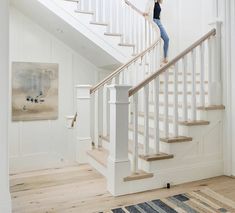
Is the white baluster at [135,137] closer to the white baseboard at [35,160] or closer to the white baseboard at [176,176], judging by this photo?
the white baseboard at [176,176]

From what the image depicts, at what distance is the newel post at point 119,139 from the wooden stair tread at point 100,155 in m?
0.48

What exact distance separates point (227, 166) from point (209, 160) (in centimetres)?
26

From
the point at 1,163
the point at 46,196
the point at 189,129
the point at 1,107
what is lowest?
the point at 46,196

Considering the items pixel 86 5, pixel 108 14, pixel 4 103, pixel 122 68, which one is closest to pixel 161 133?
pixel 122 68

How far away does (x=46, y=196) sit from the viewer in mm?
2570

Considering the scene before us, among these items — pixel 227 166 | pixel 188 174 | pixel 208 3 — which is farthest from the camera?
pixel 208 3

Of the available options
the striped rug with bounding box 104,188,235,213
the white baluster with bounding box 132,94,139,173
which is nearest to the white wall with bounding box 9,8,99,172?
the white baluster with bounding box 132,94,139,173

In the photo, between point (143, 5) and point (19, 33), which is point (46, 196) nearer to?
point (19, 33)

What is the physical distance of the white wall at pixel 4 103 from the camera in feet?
6.44

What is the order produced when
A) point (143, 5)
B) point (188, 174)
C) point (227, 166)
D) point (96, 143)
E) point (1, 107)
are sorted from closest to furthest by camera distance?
point (1, 107)
point (188, 174)
point (227, 166)
point (96, 143)
point (143, 5)

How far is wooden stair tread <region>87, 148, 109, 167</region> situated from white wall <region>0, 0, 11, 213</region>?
4.16 ft

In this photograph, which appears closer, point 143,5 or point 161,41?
point 161,41

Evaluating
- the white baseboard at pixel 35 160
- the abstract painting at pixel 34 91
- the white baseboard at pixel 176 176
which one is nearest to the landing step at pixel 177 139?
the white baseboard at pixel 176 176

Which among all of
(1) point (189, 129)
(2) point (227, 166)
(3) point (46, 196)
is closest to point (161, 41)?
(1) point (189, 129)
